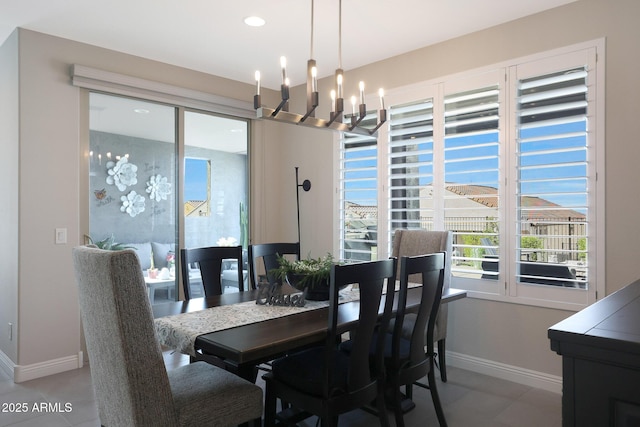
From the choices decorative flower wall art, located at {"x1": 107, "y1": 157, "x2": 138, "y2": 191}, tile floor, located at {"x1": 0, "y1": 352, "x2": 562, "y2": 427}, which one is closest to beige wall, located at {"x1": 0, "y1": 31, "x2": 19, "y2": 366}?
tile floor, located at {"x1": 0, "y1": 352, "x2": 562, "y2": 427}

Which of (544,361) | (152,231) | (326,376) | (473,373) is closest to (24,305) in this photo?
(152,231)

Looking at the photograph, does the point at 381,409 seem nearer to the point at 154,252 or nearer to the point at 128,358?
the point at 128,358

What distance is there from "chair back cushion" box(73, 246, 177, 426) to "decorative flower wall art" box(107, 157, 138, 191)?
7.73 feet

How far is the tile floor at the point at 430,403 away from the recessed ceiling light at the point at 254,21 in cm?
276

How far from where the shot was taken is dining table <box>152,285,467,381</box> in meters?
1.71

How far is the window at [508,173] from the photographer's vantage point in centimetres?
Result: 292

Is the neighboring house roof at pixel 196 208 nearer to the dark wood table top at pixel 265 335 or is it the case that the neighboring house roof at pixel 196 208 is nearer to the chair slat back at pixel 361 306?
the dark wood table top at pixel 265 335

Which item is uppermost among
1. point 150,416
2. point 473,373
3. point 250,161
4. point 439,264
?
point 250,161

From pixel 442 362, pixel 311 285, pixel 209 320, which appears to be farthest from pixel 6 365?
pixel 442 362

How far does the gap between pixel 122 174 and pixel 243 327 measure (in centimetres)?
252

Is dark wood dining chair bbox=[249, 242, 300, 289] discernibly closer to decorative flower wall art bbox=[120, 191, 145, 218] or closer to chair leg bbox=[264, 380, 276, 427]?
chair leg bbox=[264, 380, 276, 427]

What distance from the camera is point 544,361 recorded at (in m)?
3.08

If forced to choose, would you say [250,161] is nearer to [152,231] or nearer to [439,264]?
[152,231]

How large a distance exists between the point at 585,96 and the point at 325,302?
7.21ft
